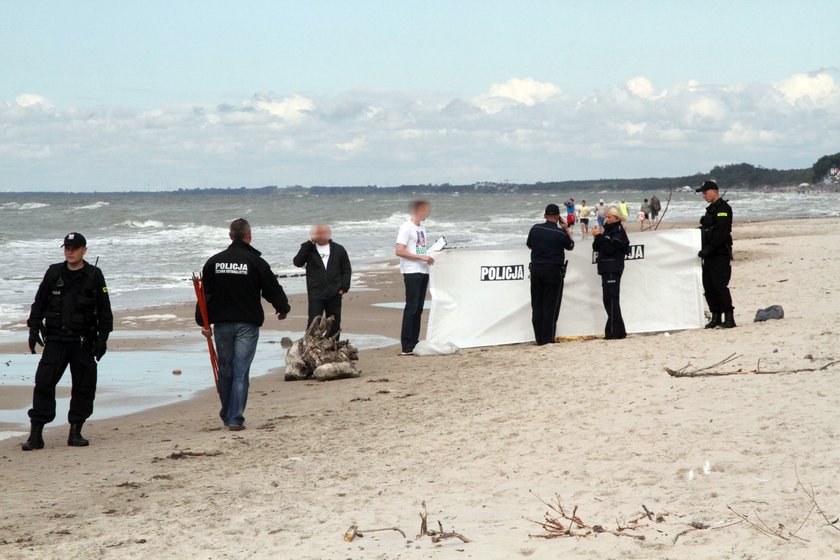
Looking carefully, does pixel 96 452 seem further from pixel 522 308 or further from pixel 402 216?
pixel 402 216

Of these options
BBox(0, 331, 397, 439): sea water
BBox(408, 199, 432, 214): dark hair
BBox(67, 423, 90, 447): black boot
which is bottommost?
BBox(0, 331, 397, 439): sea water

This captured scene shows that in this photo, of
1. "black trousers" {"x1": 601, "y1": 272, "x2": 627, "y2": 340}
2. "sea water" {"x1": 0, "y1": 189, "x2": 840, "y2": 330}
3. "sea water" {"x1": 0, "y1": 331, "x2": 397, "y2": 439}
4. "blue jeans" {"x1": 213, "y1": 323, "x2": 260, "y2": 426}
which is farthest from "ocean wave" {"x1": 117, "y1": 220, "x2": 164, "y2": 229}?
"blue jeans" {"x1": 213, "y1": 323, "x2": 260, "y2": 426}

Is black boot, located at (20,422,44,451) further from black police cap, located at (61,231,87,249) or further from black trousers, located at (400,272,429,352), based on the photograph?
black trousers, located at (400,272,429,352)

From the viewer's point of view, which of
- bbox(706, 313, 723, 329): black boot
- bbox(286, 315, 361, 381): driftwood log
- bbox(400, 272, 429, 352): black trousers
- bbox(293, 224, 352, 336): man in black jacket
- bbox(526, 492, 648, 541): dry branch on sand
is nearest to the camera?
bbox(526, 492, 648, 541): dry branch on sand

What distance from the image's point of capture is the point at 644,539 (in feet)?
16.2

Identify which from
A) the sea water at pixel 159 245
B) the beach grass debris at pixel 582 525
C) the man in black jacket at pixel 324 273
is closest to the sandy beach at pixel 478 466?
the beach grass debris at pixel 582 525

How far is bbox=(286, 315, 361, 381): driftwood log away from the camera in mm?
10938

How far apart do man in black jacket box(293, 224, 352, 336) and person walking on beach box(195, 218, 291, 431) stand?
2.86m

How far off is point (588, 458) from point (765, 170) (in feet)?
604

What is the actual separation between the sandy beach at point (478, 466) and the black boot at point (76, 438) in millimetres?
136

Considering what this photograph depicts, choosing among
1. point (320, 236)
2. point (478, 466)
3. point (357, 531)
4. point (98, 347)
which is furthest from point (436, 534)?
point (320, 236)

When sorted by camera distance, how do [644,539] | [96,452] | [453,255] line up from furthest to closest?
1. [453,255]
2. [96,452]
3. [644,539]

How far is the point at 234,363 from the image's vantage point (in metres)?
8.30

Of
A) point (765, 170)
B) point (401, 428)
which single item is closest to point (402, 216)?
point (401, 428)
